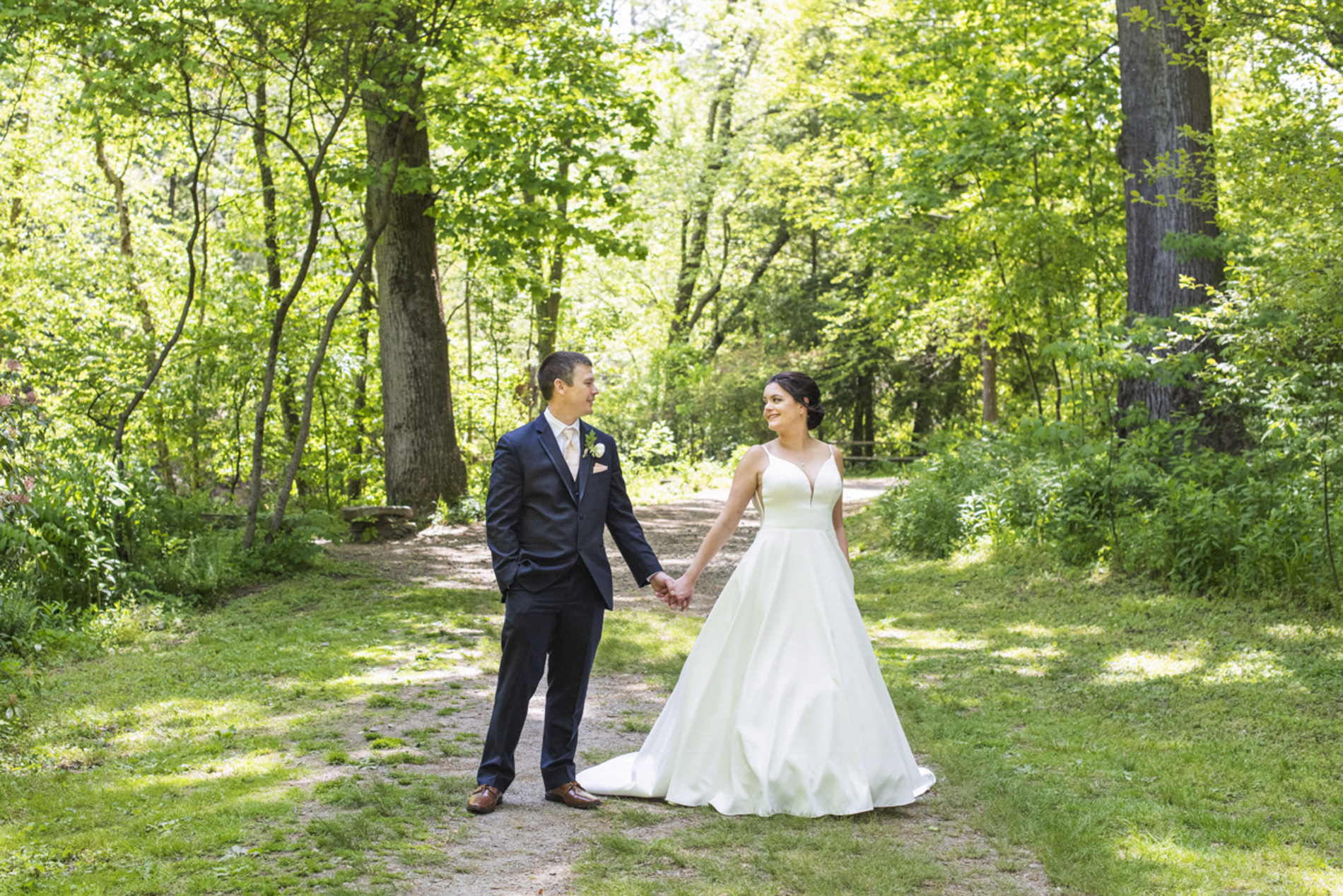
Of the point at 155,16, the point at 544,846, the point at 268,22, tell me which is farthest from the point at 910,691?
the point at 155,16

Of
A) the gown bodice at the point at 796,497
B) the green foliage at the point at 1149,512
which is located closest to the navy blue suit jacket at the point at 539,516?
the gown bodice at the point at 796,497

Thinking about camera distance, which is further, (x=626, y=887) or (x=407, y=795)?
(x=407, y=795)

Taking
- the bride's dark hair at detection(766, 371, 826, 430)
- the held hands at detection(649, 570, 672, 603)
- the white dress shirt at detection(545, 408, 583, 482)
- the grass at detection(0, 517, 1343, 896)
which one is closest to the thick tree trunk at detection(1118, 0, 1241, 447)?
the grass at detection(0, 517, 1343, 896)

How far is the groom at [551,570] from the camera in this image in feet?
15.1

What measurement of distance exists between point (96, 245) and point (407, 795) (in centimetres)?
2148

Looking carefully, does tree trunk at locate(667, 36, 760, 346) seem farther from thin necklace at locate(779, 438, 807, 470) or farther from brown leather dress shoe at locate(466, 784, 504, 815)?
brown leather dress shoe at locate(466, 784, 504, 815)

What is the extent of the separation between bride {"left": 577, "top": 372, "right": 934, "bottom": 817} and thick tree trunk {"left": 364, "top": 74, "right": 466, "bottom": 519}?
9.44 metres

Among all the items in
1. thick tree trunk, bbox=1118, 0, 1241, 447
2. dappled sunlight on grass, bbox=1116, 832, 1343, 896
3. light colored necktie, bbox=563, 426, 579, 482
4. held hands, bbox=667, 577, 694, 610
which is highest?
thick tree trunk, bbox=1118, 0, 1241, 447

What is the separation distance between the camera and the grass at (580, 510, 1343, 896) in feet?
13.0

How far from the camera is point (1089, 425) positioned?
12117mm

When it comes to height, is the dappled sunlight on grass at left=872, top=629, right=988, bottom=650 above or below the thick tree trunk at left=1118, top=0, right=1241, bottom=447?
below

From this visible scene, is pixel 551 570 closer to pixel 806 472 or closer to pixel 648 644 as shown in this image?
pixel 806 472

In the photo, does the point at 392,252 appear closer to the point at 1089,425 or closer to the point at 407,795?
the point at 1089,425

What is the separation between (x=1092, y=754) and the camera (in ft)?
18.2
